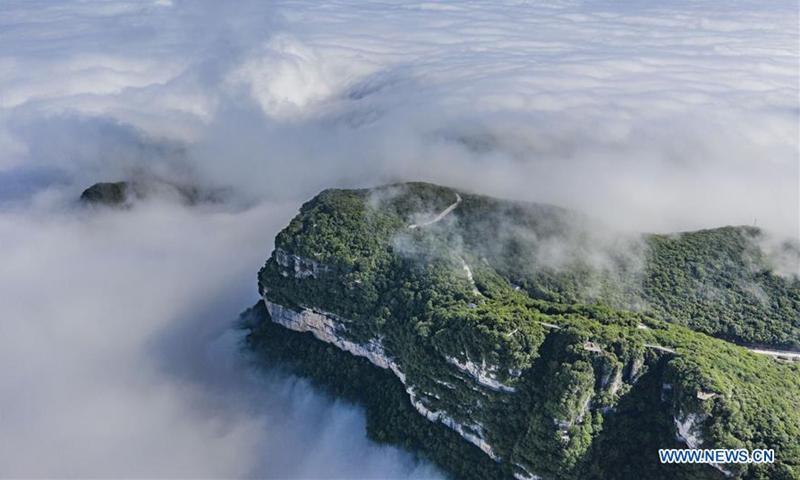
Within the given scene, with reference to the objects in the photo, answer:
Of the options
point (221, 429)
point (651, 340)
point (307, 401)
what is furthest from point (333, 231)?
point (651, 340)

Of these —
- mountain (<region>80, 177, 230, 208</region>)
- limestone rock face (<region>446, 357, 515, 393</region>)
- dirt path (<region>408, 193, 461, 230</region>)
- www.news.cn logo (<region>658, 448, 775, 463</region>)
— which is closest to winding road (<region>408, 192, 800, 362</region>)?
dirt path (<region>408, 193, 461, 230</region>)

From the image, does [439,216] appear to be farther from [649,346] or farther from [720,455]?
[720,455]

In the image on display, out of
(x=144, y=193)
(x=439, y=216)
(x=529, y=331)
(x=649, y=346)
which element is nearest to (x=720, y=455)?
(x=649, y=346)

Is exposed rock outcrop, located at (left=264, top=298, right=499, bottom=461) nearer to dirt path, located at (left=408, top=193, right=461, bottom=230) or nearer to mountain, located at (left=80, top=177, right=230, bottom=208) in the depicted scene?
dirt path, located at (left=408, top=193, right=461, bottom=230)

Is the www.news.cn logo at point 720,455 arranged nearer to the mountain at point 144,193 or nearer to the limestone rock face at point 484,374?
the limestone rock face at point 484,374

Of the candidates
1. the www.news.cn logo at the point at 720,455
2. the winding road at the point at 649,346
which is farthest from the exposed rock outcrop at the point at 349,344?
the www.news.cn logo at the point at 720,455

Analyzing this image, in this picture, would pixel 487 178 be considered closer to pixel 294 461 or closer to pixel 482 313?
pixel 482 313

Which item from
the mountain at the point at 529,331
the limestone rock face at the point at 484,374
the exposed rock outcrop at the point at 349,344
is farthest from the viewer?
the exposed rock outcrop at the point at 349,344
